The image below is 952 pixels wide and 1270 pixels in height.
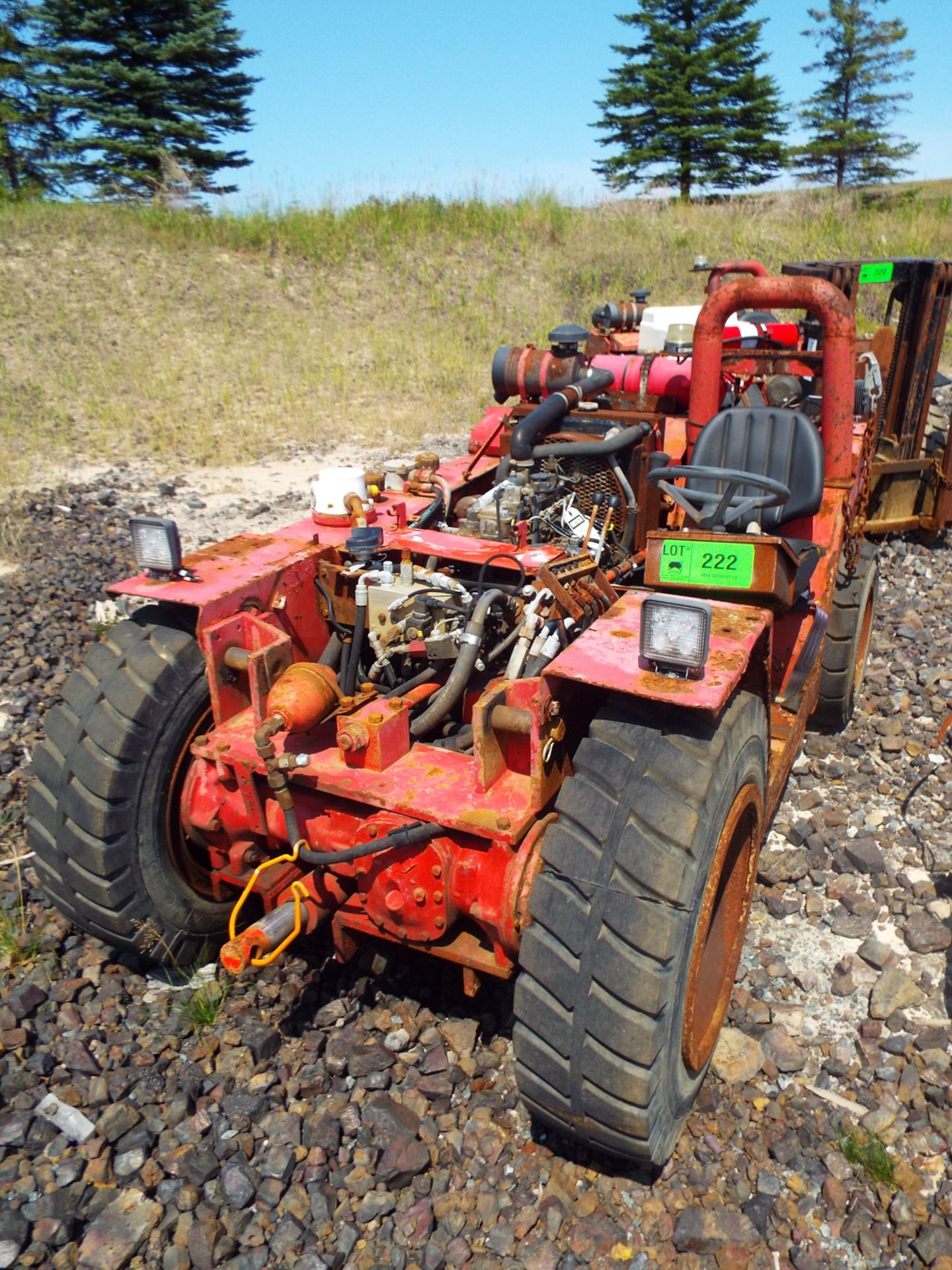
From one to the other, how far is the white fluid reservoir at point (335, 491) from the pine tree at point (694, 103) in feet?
69.7

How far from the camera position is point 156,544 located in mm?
2791

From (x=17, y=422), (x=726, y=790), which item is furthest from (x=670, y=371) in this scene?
(x=17, y=422)

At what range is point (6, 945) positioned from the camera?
300 cm

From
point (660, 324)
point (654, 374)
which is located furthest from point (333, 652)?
point (660, 324)

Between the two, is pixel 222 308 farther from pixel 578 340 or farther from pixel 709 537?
pixel 709 537

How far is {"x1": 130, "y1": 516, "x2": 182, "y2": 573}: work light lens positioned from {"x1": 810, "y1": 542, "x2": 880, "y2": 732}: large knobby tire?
281cm

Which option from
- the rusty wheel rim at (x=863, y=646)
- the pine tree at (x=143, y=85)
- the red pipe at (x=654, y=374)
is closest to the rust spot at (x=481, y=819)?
the red pipe at (x=654, y=374)

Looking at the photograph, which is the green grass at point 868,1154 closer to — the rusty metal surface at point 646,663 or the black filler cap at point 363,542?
the rusty metal surface at point 646,663

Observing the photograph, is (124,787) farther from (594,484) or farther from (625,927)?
(594,484)

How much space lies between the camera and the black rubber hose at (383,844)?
91.8 inches

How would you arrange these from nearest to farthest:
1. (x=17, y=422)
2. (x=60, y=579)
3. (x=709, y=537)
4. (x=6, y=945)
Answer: (x=709, y=537) < (x=6, y=945) < (x=60, y=579) < (x=17, y=422)

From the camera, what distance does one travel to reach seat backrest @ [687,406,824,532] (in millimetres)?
3609

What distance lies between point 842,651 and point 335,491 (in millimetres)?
2405

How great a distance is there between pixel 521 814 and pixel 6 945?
1.88 m
